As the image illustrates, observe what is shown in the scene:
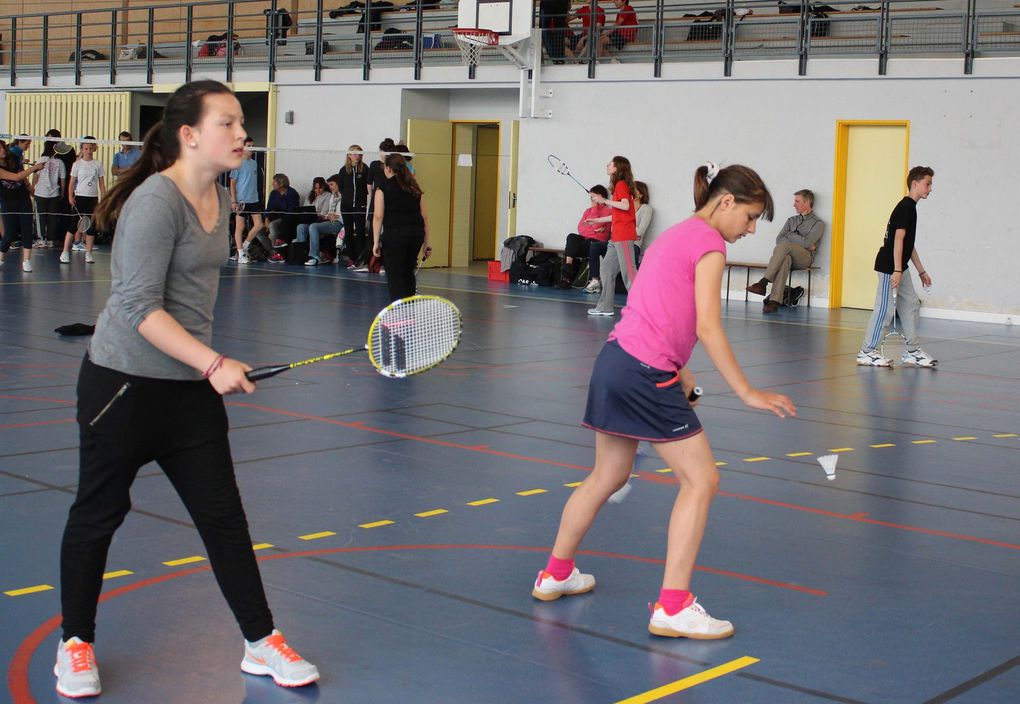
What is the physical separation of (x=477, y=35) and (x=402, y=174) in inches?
375

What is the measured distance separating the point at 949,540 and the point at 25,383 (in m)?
7.02

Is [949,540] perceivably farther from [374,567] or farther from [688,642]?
[374,567]

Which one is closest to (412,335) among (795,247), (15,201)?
(795,247)

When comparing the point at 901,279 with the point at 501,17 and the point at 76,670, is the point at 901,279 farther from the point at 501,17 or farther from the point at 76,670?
the point at 501,17

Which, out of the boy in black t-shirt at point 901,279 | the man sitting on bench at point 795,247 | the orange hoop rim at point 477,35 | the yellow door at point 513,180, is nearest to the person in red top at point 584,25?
the orange hoop rim at point 477,35

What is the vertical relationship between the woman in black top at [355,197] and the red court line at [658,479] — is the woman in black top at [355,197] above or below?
above

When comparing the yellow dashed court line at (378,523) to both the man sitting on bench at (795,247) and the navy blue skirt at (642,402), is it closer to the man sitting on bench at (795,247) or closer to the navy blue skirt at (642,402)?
the navy blue skirt at (642,402)

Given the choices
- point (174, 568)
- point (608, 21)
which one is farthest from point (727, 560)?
point (608, 21)

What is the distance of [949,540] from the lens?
21.2ft

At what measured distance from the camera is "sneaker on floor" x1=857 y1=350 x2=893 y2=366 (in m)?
13.3

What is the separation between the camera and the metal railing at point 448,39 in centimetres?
1991

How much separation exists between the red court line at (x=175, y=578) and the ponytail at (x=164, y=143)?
58.0 inches

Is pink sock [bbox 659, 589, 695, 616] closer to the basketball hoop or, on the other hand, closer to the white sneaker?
the white sneaker

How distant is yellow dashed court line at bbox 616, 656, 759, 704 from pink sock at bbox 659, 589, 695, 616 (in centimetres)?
29
